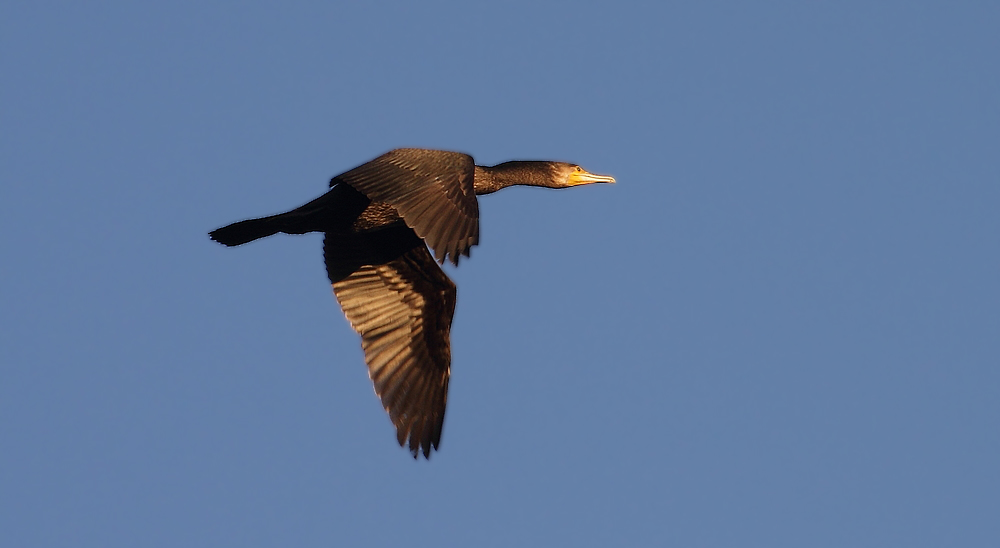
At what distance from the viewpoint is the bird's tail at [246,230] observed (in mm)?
11023

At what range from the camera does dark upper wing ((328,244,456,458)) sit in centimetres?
1206

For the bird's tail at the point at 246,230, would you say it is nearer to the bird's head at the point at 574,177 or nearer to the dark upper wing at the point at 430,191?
the dark upper wing at the point at 430,191

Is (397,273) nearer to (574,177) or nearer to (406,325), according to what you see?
(406,325)

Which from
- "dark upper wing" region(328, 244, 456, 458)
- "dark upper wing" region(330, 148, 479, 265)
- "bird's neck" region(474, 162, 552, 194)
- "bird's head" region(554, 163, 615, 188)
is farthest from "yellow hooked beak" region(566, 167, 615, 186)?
"dark upper wing" region(330, 148, 479, 265)

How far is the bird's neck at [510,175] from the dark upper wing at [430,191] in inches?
49.1

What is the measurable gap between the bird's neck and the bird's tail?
1.88 m

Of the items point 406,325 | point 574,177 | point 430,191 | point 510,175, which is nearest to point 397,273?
point 406,325

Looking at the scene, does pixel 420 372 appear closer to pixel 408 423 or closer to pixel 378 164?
pixel 408 423

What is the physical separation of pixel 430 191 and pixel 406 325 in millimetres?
2791

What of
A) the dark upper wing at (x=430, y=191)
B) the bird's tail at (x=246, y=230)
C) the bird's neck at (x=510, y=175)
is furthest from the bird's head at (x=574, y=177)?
the bird's tail at (x=246, y=230)

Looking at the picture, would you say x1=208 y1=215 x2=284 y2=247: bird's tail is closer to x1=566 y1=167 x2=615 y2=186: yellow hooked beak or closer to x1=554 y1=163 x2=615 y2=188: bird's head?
x1=554 y1=163 x2=615 y2=188: bird's head

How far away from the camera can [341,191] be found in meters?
11.3

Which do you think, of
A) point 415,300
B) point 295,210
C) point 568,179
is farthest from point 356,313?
point 568,179

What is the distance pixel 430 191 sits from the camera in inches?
392
